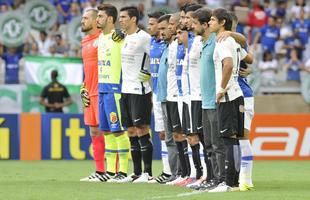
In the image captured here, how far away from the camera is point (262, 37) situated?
28016 mm

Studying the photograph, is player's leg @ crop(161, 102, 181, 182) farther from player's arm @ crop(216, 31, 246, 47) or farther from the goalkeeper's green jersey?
player's arm @ crop(216, 31, 246, 47)

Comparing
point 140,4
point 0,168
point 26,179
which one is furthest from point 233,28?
point 140,4

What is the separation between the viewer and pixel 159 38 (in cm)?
1559

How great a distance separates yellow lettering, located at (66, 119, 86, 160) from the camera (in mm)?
22469

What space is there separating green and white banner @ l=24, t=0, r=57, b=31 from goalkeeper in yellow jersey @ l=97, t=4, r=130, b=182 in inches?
454

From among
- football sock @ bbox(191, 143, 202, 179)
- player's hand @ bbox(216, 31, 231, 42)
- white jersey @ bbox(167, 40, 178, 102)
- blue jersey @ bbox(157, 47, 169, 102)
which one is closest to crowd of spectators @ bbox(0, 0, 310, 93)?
blue jersey @ bbox(157, 47, 169, 102)

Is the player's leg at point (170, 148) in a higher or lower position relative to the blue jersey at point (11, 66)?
lower

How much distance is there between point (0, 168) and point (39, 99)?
659 cm

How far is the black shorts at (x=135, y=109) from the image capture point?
1532cm

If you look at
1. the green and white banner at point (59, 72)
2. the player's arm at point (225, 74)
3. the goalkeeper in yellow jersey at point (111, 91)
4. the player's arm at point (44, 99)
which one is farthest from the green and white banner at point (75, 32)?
the player's arm at point (225, 74)

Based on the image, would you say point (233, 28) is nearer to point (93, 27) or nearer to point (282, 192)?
point (282, 192)

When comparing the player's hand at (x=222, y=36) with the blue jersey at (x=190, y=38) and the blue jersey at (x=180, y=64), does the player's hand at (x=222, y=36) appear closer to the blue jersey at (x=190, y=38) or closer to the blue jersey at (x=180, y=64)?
the blue jersey at (x=190, y=38)

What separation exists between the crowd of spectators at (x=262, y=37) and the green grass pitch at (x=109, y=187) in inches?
297

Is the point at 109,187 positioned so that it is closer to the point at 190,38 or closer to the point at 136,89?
the point at 136,89
